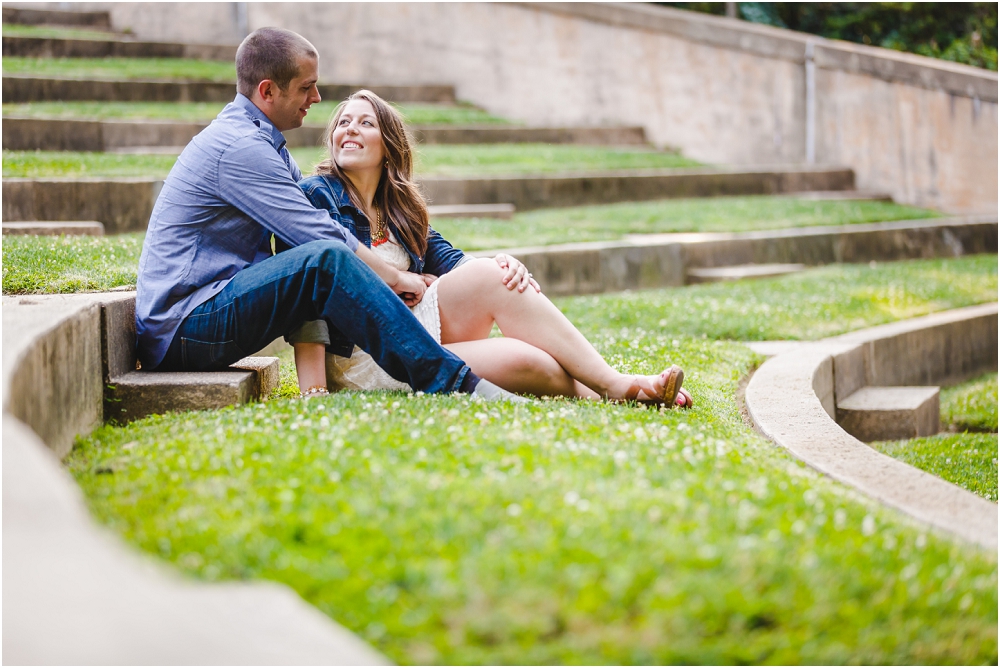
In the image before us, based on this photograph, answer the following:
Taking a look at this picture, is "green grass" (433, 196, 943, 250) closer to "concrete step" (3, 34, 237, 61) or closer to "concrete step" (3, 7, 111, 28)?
"concrete step" (3, 34, 237, 61)

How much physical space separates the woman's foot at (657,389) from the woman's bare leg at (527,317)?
0.03 meters

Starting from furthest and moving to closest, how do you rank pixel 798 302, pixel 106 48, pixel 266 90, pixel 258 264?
pixel 106 48 < pixel 798 302 < pixel 266 90 < pixel 258 264

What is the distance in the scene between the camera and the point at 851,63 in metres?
13.8

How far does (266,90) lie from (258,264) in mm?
824

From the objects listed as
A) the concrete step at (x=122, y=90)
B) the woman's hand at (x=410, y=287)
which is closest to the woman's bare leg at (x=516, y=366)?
the woman's hand at (x=410, y=287)

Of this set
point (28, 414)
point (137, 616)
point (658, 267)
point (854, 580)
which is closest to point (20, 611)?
point (137, 616)

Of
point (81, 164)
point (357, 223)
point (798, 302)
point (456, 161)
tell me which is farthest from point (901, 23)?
point (357, 223)

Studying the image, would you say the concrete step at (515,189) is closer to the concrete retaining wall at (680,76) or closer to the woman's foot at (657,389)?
the concrete retaining wall at (680,76)

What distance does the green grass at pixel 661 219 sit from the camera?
907 cm

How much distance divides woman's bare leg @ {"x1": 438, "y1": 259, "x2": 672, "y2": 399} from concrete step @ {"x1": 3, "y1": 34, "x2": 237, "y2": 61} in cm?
1136

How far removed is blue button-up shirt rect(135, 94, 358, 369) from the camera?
4.34m

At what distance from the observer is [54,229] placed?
23.9ft

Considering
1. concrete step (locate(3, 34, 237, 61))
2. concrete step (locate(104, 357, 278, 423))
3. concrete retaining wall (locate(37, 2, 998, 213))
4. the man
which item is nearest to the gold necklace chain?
the man

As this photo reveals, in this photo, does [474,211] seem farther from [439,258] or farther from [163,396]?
[163,396]
